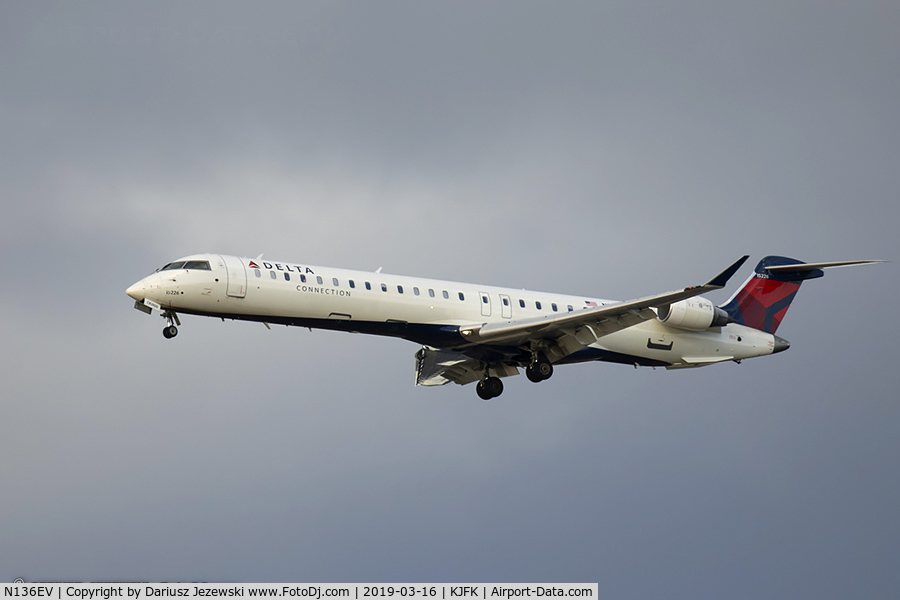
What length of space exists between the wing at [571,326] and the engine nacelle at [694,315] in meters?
3.02

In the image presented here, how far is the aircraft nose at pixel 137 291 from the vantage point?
102 ft

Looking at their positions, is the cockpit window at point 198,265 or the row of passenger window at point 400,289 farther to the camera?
the row of passenger window at point 400,289

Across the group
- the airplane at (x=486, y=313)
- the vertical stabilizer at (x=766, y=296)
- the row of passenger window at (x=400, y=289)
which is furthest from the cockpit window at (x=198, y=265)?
the vertical stabilizer at (x=766, y=296)

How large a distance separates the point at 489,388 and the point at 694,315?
21.2 feet

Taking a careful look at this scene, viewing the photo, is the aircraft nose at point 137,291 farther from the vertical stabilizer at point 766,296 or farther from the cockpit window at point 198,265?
the vertical stabilizer at point 766,296

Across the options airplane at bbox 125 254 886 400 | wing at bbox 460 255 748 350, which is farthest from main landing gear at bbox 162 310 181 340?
wing at bbox 460 255 748 350

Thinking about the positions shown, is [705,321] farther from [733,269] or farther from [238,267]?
[238,267]

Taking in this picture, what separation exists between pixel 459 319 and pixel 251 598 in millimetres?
11346

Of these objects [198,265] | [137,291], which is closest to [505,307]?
[198,265]

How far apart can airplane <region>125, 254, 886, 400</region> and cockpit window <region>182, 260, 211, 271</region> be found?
0.03m

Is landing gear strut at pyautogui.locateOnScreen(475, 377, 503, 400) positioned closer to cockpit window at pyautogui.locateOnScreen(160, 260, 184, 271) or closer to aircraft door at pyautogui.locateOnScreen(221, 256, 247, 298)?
aircraft door at pyautogui.locateOnScreen(221, 256, 247, 298)

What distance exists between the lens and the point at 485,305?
114 ft
